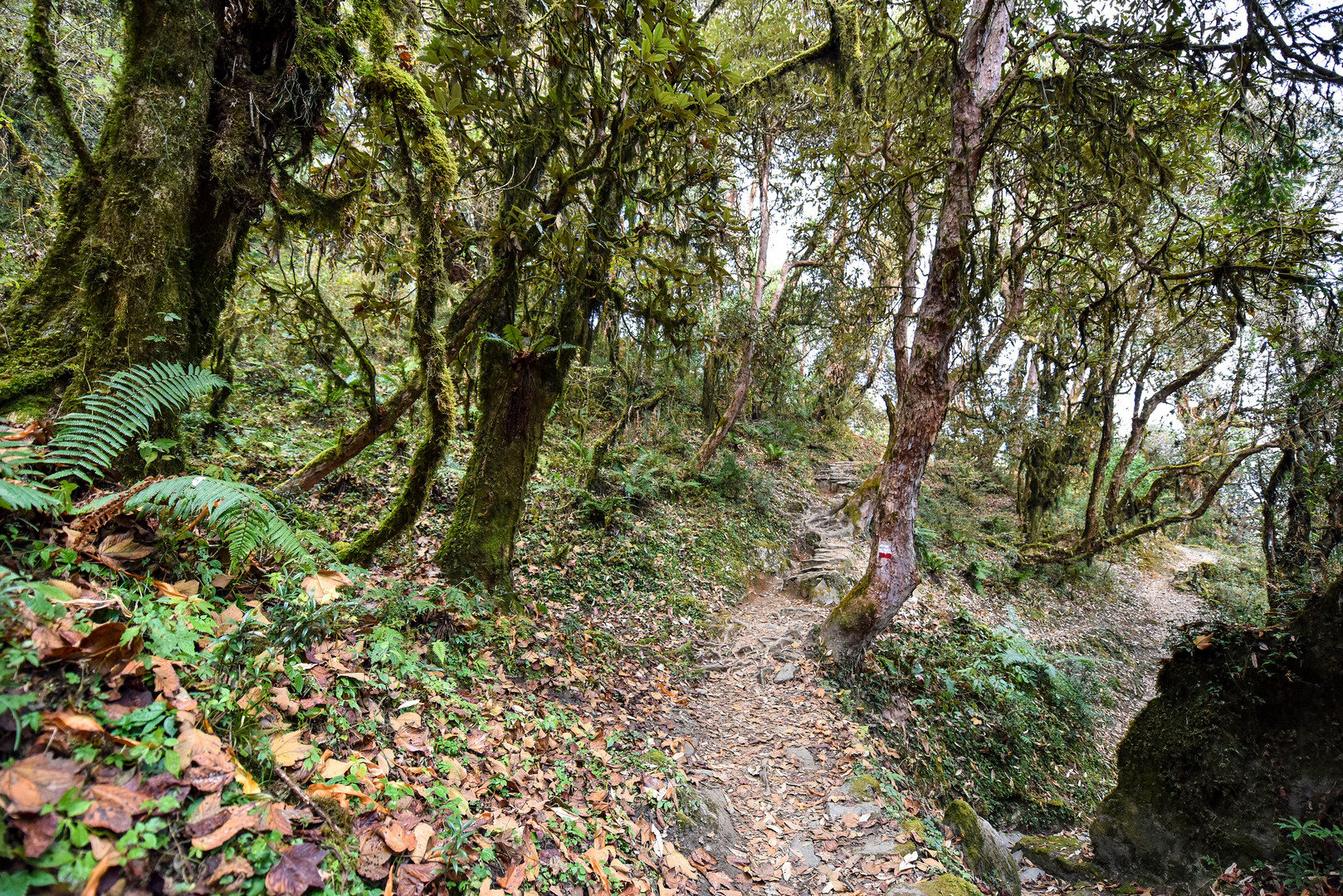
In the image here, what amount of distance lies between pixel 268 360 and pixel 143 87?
5937 mm

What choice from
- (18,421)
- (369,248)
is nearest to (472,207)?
(369,248)

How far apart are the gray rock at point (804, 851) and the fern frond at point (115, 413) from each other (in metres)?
5.24

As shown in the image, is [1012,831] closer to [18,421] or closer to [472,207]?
[18,421]

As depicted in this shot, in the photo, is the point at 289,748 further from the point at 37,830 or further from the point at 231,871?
the point at 37,830

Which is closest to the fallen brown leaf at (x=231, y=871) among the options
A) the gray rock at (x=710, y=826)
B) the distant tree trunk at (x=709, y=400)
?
the gray rock at (x=710, y=826)

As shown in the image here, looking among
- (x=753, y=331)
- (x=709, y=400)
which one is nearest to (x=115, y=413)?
(x=753, y=331)

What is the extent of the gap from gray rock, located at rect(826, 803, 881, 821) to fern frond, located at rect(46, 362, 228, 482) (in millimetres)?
5676

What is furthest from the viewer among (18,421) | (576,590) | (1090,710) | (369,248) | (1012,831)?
(1090,710)

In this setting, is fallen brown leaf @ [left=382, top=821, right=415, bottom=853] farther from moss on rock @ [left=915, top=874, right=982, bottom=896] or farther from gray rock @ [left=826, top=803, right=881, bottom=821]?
gray rock @ [left=826, top=803, right=881, bottom=821]

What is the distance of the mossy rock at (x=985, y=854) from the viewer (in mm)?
4656

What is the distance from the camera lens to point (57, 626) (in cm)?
169

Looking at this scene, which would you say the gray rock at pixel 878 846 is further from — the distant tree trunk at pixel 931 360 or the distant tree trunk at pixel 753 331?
the distant tree trunk at pixel 753 331

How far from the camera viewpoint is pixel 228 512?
2570 mm

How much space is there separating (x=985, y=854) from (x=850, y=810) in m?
1.35
